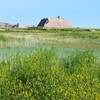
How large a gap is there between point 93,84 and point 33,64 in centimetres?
348

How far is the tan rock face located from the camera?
489 ft

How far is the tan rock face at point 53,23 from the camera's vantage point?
149 m

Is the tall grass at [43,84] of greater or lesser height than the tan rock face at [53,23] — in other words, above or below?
Result: above

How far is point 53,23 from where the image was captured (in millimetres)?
154250

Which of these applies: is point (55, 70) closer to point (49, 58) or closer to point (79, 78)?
point (79, 78)

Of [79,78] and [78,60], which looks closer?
[79,78]

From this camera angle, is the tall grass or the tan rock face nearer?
the tall grass

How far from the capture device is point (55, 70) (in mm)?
16406

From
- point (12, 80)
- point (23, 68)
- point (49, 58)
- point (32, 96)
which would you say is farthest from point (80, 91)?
A: point (49, 58)

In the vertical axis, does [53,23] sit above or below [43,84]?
below

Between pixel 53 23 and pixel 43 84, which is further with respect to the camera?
pixel 53 23

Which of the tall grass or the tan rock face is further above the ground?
the tall grass

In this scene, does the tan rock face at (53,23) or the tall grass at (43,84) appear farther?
the tan rock face at (53,23)

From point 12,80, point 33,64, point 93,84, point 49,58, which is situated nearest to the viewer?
point 93,84
